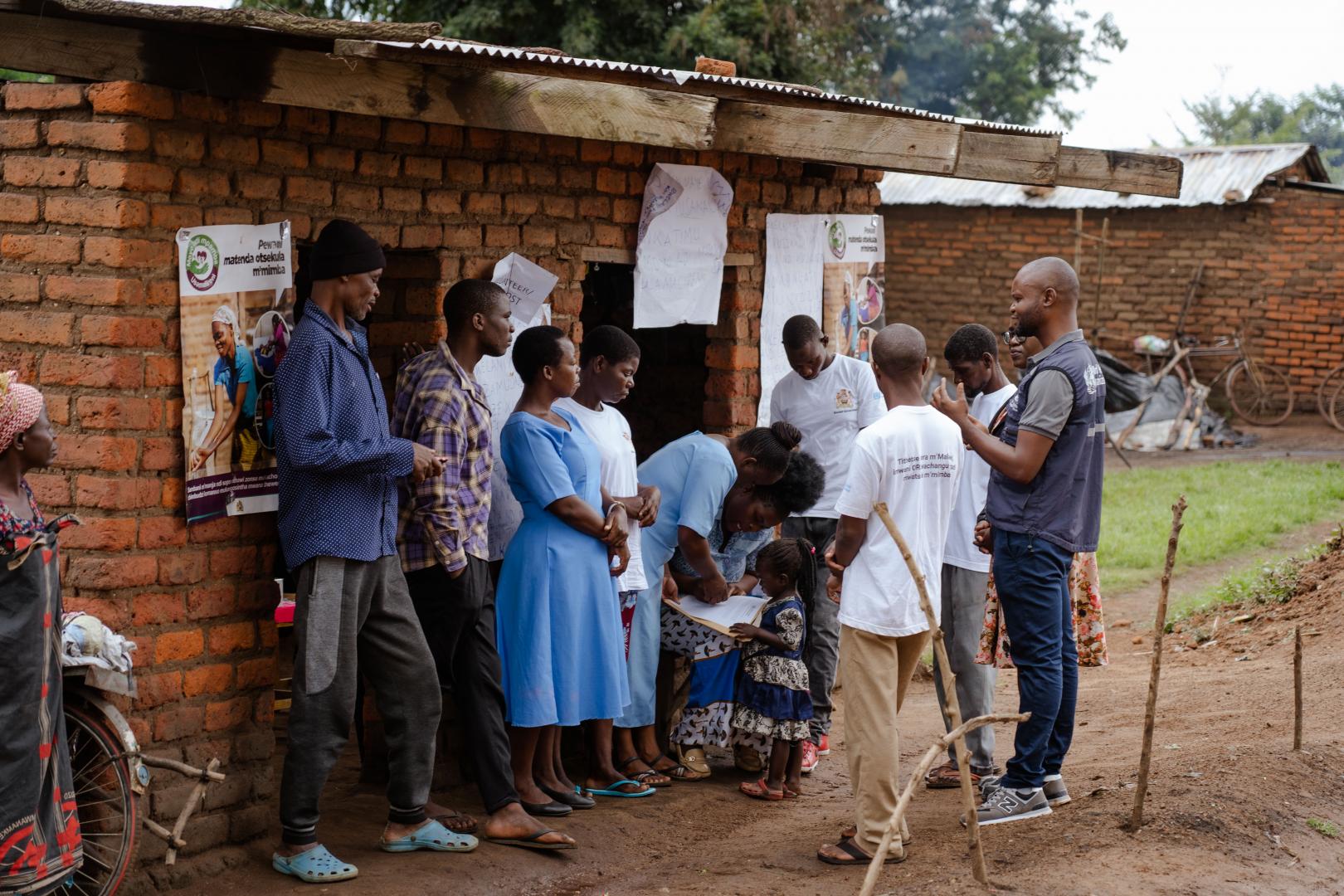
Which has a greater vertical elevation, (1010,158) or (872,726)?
(1010,158)

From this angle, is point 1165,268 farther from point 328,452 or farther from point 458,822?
point 328,452

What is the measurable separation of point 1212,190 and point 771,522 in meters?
12.1

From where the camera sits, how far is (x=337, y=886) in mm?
4301

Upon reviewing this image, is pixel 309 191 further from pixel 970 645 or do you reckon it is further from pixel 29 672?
pixel 970 645

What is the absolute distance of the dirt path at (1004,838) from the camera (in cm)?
429

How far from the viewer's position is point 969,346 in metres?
5.42

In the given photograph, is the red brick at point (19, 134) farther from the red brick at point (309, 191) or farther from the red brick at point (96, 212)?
the red brick at point (309, 191)

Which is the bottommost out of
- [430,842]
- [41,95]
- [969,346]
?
[430,842]

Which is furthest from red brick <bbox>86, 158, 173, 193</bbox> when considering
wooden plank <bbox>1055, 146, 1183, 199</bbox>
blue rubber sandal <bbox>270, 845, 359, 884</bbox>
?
wooden plank <bbox>1055, 146, 1183, 199</bbox>

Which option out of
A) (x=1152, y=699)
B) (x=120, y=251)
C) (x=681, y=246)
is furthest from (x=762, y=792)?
(x=120, y=251)

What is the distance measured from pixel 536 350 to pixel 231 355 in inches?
43.0

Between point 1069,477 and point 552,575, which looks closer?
point 1069,477

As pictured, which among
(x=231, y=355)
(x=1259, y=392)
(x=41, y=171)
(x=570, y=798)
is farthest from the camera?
(x=1259, y=392)

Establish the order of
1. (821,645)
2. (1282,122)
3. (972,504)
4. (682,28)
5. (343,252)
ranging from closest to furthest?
(343,252), (972,504), (821,645), (682,28), (1282,122)
